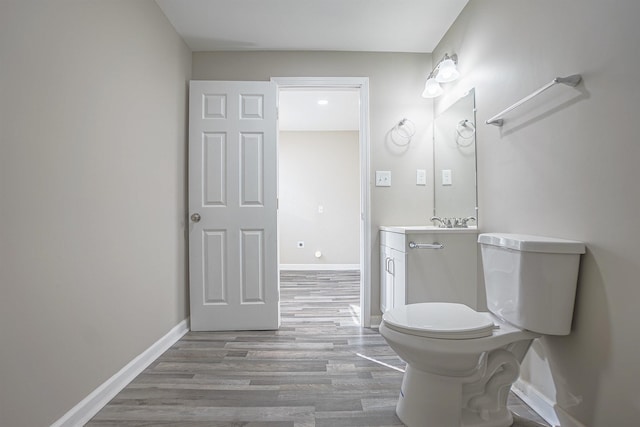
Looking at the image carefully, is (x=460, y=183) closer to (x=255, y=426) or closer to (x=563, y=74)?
(x=563, y=74)

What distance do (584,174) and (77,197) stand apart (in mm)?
2023

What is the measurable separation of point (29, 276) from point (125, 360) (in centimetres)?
78

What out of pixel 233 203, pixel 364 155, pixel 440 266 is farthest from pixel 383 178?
pixel 233 203

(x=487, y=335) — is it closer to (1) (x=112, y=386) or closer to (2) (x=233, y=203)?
Result: (1) (x=112, y=386)

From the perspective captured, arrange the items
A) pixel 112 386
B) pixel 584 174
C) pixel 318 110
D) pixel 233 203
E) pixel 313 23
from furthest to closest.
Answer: pixel 318 110 → pixel 233 203 → pixel 313 23 → pixel 112 386 → pixel 584 174

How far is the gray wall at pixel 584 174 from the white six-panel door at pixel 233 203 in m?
1.60

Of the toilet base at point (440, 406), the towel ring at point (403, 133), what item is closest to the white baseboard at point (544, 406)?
the toilet base at point (440, 406)

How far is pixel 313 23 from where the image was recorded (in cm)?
216

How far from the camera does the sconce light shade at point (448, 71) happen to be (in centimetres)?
205

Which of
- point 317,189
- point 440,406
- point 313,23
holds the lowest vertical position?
point 440,406

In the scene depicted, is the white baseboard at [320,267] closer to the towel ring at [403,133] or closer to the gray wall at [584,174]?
the towel ring at [403,133]

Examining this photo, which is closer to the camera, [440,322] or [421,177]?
[440,322]

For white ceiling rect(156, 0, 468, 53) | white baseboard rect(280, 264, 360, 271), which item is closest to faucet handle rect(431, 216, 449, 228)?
white ceiling rect(156, 0, 468, 53)

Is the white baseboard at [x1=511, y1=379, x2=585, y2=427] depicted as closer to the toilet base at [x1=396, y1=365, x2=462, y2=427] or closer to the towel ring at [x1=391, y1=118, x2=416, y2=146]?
the toilet base at [x1=396, y1=365, x2=462, y2=427]
